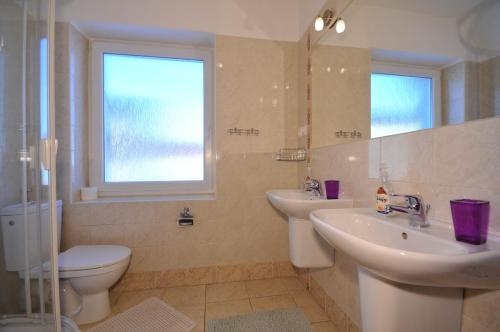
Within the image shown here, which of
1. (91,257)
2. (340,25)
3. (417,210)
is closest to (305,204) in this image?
(417,210)

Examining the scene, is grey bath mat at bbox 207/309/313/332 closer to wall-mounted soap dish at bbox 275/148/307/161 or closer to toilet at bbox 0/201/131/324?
toilet at bbox 0/201/131/324

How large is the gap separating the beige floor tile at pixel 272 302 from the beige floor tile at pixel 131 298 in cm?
75

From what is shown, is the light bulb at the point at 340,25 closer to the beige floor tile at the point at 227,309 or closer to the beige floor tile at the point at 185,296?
the beige floor tile at the point at 227,309

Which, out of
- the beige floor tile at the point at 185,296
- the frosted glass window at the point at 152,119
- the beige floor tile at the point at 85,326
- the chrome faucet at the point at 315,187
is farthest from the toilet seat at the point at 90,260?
the chrome faucet at the point at 315,187

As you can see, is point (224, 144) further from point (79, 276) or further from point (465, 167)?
point (465, 167)

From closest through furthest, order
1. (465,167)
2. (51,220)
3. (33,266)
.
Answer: (465,167)
(51,220)
(33,266)

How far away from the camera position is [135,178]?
2.00 meters

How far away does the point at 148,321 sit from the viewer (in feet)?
4.70

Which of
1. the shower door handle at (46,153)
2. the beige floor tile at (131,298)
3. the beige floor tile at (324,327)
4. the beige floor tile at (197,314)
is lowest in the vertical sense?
the beige floor tile at (324,327)

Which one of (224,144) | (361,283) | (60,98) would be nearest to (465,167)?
(361,283)

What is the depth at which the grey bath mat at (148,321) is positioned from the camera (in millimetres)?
1368

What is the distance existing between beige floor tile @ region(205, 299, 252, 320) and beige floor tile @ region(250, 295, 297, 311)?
56 millimetres

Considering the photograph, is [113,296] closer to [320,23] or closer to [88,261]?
[88,261]

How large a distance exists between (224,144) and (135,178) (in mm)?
877
